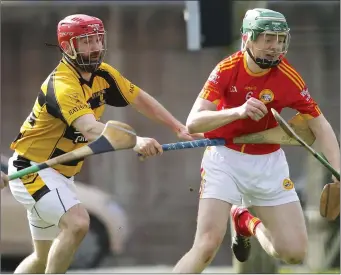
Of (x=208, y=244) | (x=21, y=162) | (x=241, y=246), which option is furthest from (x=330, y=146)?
(x=21, y=162)

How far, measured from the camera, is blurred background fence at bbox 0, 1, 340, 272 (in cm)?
1521

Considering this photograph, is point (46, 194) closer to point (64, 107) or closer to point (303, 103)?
point (64, 107)

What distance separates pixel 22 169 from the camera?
26.8 ft

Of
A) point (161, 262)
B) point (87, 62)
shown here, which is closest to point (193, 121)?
point (87, 62)

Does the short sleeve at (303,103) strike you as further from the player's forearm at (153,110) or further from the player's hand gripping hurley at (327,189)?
the player's forearm at (153,110)

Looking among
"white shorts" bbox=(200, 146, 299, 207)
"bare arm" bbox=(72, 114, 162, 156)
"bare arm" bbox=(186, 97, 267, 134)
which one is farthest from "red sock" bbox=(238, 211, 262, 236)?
"bare arm" bbox=(72, 114, 162, 156)

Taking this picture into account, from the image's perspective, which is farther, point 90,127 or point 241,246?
point 241,246

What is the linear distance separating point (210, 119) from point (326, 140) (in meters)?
0.86

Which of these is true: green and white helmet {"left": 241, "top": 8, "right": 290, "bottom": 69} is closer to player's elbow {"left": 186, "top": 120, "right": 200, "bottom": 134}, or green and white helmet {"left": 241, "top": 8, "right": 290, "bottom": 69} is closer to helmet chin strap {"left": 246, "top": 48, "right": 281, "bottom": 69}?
helmet chin strap {"left": 246, "top": 48, "right": 281, "bottom": 69}

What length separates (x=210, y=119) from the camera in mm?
7625

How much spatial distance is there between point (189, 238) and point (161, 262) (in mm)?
495

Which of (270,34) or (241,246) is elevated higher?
(270,34)

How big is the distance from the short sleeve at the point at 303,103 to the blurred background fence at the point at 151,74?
707 centimetres

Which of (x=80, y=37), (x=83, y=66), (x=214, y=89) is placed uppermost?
(x=80, y=37)
